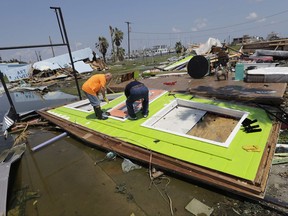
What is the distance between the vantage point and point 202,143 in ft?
13.4

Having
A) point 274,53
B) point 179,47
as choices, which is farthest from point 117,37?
point 274,53

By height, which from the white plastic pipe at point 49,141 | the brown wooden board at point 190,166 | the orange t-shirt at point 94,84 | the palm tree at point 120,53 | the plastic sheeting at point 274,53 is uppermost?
the orange t-shirt at point 94,84

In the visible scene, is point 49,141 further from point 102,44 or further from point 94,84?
point 102,44

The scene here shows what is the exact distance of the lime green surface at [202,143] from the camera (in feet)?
11.2

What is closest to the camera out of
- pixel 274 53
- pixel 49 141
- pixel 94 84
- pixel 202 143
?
pixel 202 143

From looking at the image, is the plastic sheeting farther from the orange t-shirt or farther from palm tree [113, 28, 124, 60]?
palm tree [113, 28, 124, 60]

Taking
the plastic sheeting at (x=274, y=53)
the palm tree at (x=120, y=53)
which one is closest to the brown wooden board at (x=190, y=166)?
the plastic sheeting at (x=274, y=53)

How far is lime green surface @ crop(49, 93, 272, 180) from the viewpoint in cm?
340

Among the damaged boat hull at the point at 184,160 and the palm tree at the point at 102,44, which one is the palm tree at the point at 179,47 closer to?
the palm tree at the point at 102,44

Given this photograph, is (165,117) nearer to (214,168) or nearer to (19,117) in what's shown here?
(214,168)

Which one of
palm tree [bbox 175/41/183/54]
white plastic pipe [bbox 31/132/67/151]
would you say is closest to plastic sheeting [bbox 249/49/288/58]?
white plastic pipe [bbox 31/132/67/151]

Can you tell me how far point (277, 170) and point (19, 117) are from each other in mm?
8449

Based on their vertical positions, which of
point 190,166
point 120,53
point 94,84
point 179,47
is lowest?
point 120,53

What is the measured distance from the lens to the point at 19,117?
782cm
